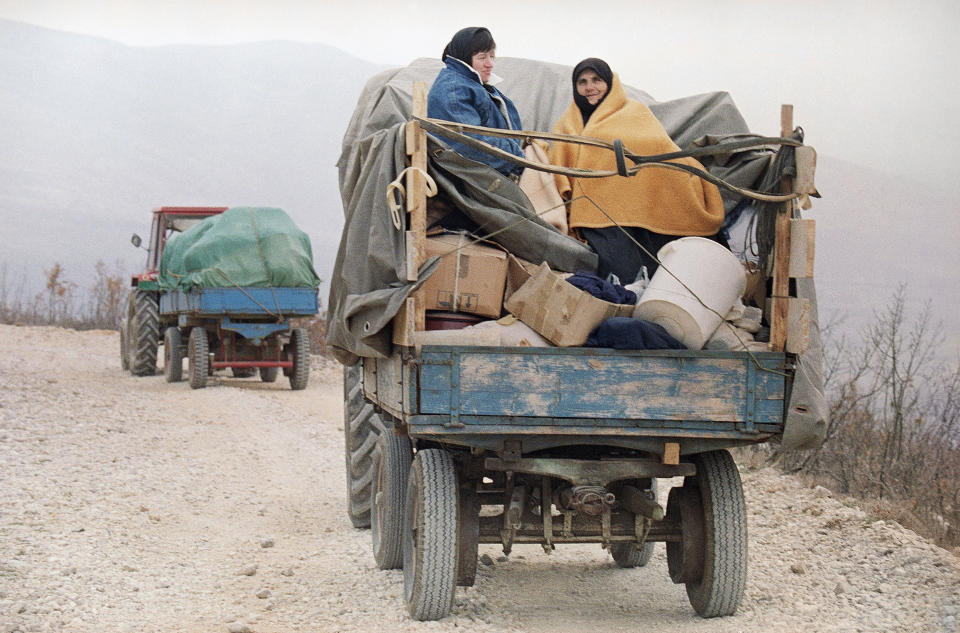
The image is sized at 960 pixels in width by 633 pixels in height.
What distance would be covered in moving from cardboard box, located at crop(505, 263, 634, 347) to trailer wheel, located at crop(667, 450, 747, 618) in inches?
37.1

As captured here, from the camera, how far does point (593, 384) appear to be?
4.31m

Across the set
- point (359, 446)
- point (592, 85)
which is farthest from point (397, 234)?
point (359, 446)

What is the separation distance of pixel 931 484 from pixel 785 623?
3871mm

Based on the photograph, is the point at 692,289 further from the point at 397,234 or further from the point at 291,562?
the point at 291,562

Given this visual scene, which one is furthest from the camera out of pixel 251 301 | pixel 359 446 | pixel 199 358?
pixel 199 358

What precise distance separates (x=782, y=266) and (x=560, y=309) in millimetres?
1067

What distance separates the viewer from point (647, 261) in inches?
208

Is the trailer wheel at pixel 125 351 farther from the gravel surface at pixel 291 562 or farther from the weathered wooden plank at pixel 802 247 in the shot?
the weathered wooden plank at pixel 802 247

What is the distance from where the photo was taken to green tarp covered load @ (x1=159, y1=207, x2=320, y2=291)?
14.5 metres

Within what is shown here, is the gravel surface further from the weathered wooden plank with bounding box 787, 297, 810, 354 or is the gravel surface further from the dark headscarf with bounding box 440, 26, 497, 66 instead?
the dark headscarf with bounding box 440, 26, 497, 66

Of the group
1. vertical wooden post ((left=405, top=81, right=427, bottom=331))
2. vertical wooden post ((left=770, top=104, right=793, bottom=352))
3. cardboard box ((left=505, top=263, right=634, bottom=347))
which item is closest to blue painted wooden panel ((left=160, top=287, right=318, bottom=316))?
vertical wooden post ((left=405, top=81, right=427, bottom=331))

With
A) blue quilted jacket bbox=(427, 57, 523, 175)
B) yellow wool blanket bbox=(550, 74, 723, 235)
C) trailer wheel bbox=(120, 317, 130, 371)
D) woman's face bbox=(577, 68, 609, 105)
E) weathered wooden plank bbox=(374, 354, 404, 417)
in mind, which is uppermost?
woman's face bbox=(577, 68, 609, 105)

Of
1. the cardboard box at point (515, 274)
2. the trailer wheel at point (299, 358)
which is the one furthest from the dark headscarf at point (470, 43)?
the trailer wheel at point (299, 358)

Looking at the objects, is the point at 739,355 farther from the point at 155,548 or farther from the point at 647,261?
the point at 155,548
